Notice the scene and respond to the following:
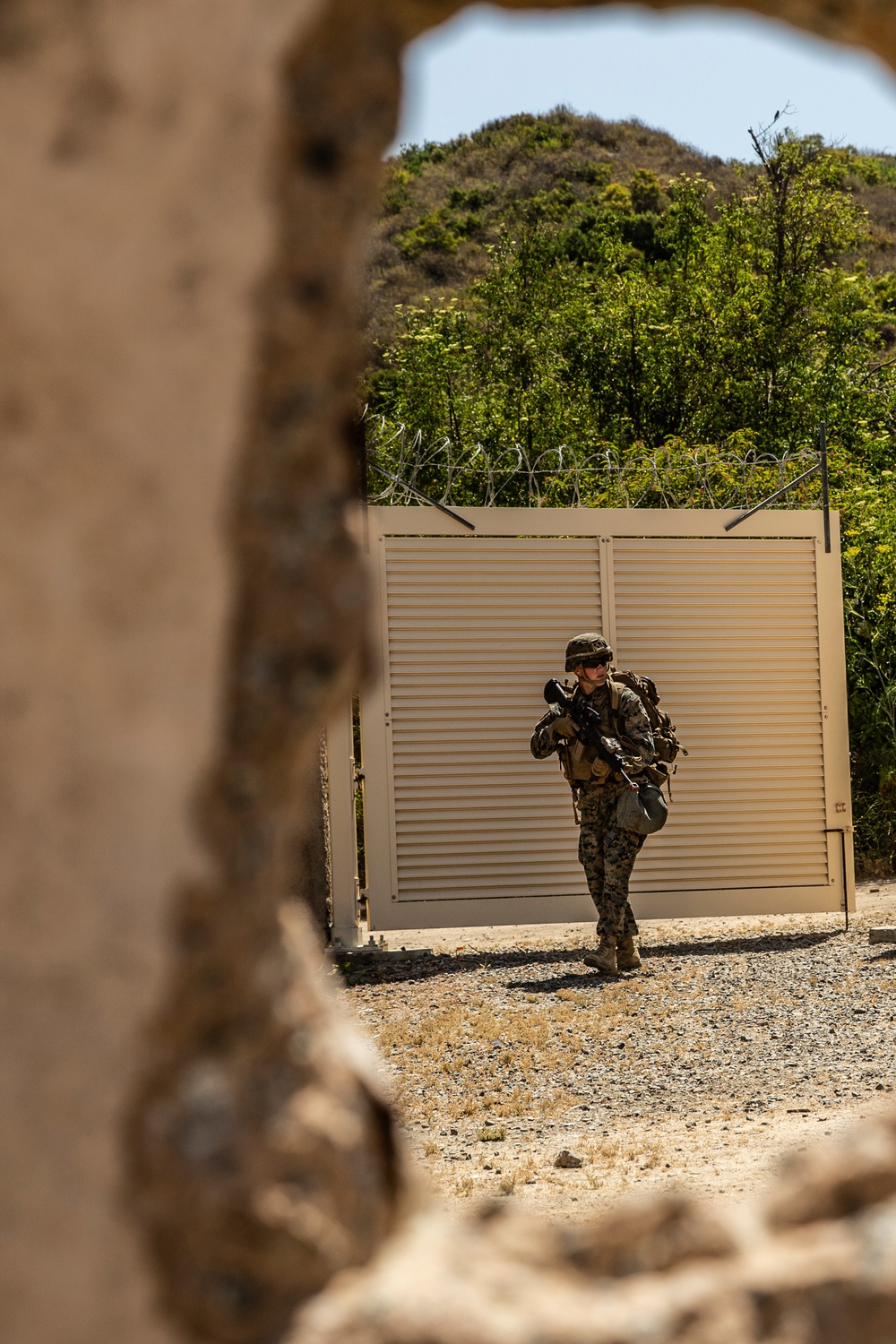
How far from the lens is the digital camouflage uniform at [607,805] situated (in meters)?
7.32

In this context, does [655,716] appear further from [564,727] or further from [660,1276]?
[660,1276]

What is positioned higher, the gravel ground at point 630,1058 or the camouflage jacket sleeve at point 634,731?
the camouflage jacket sleeve at point 634,731

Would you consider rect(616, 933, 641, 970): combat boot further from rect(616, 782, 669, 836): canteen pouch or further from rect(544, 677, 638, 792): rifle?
rect(544, 677, 638, 792): rifle

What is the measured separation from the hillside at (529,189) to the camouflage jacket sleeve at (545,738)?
2265 cm

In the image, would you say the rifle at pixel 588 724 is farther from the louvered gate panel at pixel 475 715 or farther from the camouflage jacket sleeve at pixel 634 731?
the louvered gate panel at pixel 475 715

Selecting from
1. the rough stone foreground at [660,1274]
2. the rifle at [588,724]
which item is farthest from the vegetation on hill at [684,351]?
the rough stone foreground at [660,1274]

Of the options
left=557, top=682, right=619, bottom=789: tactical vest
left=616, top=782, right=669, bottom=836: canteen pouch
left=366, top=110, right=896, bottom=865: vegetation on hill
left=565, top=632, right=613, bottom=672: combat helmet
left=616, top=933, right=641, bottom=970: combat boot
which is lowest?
left=616, top=933, right=641, bottom=970: combat boot

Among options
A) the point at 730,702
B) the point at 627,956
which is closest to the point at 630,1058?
the point at 627,956

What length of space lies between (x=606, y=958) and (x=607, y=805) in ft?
2.83

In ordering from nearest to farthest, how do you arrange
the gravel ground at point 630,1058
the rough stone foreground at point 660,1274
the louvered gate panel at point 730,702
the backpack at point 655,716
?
1. the rough stone foreground at point 660,1274
2. the gravel ground at point 630,1058
3. the backpack at point 655,716
4. the louvered gate panel at point 730,702

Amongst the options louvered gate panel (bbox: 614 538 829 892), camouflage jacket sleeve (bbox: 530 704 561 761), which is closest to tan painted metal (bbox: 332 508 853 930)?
louvered gate panel (bbox: 614 538 829 892)

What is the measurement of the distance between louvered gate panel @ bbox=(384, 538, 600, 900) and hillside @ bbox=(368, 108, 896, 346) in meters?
21.6

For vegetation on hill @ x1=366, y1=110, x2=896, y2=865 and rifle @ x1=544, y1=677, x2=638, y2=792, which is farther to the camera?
vegetation on hill @ x1=366, y1=110, x2=896, y2=865

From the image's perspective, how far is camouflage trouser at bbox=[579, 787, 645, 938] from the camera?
7.32m
